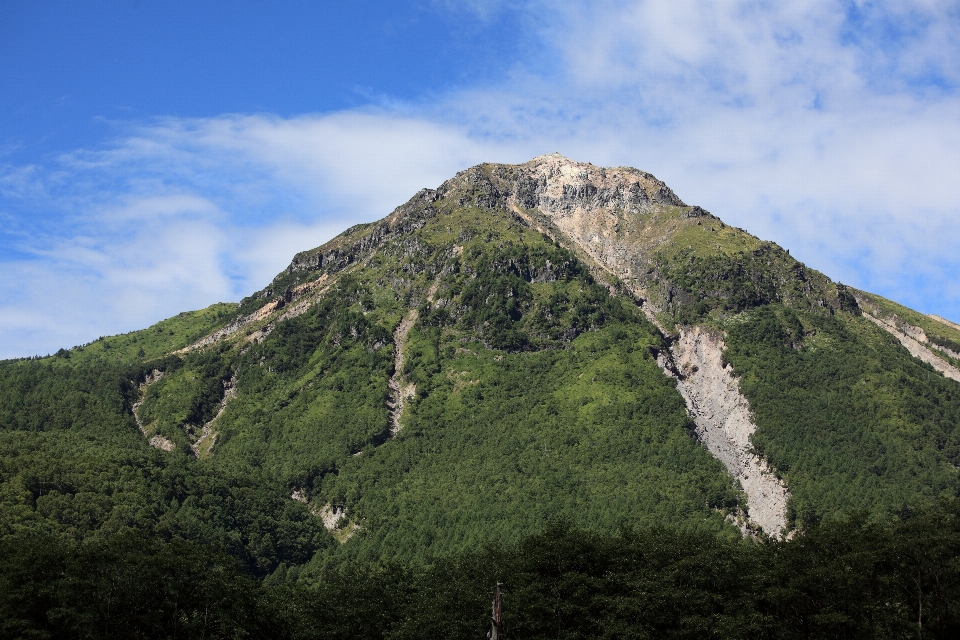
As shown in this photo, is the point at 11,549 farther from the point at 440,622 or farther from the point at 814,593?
the point at 814,593

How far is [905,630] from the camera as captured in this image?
92.0m

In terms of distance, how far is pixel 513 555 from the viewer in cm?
12275

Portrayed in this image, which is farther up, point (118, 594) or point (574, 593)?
point (118, 594)

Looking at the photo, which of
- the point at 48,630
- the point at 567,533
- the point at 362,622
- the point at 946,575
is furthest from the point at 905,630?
the point at 48,630

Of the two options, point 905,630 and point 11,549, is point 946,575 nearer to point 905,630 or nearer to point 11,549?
point 905,630

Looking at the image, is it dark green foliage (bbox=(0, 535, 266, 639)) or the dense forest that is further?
dark green foliage (bbox=(0, 535, 266, 639))

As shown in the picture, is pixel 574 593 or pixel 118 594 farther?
pixel 574 593

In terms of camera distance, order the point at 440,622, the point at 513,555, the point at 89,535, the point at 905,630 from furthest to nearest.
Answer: the point at 89,535
the point at 513,555
the point at 440,622
the point at 905,630

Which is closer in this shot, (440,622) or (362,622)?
(440,622)

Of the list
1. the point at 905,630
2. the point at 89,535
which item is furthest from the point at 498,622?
the point at 89,535

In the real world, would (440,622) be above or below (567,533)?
below

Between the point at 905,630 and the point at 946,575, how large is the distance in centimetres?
830

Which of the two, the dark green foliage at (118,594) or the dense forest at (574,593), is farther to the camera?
the dark green foliage at (118,594)

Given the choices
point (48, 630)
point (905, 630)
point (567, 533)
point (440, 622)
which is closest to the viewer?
point (905, 630)
